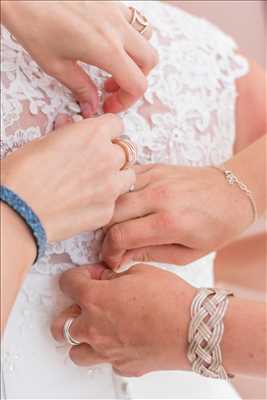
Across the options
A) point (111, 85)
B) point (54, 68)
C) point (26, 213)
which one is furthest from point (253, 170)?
point (26, 213)

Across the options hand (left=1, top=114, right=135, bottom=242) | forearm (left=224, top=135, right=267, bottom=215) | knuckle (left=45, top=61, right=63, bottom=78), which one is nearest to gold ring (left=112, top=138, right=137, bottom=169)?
hand (left=1, top=114, right=135, bottom=242)

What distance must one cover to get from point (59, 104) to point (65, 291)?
0.94ft

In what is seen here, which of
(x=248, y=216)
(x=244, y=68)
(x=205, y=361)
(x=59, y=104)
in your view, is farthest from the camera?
(x=244, y=68)

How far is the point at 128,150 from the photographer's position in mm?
959

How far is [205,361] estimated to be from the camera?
0.88 metres

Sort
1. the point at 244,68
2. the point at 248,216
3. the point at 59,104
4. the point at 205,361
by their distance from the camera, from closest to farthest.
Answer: the point at 205,361
the point at 59,104
the point at 248,216
the point at 244,68

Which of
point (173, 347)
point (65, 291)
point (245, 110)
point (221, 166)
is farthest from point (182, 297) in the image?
point (245, 110)

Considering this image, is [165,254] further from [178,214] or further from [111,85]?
[111,85]

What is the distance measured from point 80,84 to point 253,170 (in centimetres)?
35

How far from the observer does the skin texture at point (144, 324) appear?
2.87ft

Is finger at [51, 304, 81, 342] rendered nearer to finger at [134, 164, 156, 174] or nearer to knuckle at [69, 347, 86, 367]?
knuckle at [69, 347, 86, 367]

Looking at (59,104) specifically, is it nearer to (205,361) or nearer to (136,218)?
(136,218)

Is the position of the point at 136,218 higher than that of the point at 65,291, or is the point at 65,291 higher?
the point at 136,218

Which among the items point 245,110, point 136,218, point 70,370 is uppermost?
point 245,110
